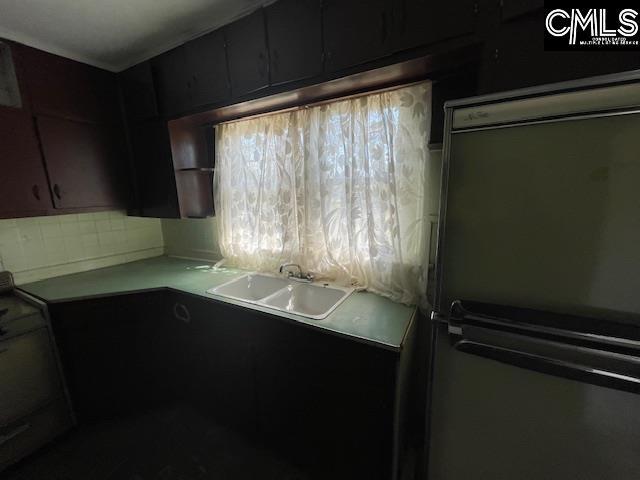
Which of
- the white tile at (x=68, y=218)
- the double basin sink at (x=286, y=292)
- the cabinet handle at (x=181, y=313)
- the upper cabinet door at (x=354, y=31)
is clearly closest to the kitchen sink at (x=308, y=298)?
the double basin sink at (x=286, y=292)

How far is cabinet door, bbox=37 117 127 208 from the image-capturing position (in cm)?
164

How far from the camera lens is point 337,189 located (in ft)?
4.99

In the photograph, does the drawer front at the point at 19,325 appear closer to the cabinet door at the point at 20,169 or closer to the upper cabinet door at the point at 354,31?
the cabinet door at the point at 20,169

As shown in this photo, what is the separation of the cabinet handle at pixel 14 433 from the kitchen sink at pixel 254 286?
4.06 feet

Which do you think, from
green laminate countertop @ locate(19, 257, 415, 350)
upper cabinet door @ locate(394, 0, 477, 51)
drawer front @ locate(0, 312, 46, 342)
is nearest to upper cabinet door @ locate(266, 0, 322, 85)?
upper cabinet door @ locate(394, 0, 477, 51)

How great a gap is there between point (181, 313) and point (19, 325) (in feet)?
2.56

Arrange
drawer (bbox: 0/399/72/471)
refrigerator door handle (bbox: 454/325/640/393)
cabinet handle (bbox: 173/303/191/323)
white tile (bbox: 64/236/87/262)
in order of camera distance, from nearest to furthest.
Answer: refrigerator door handle (bbox: 454/325/640/393) → drawer (bbox: 0/399/72/471) → cabinet handle (bbox: 173/303/191/323) → white tile (bbox: 64/236/87/262)

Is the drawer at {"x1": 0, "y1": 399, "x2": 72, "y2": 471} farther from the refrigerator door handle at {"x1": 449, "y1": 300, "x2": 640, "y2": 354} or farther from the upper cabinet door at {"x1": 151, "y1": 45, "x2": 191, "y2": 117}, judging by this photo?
the refrigerator door handle at {"x1": 449, "y1": 300, "x2": 640, "y2": 354}

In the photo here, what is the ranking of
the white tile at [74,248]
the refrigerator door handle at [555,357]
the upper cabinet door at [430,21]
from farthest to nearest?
the white tile at [74,248]
the upper cabinet door at [430,21]
the refrigerator door handle at [555,357]

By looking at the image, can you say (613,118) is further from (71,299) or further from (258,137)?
(71,299)

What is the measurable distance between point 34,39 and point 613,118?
277 centimetres

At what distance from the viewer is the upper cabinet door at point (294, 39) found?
114cm

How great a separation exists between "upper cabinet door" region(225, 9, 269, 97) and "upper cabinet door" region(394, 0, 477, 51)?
65 centimetres

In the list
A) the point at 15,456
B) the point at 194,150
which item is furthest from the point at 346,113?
the point at 15,456
